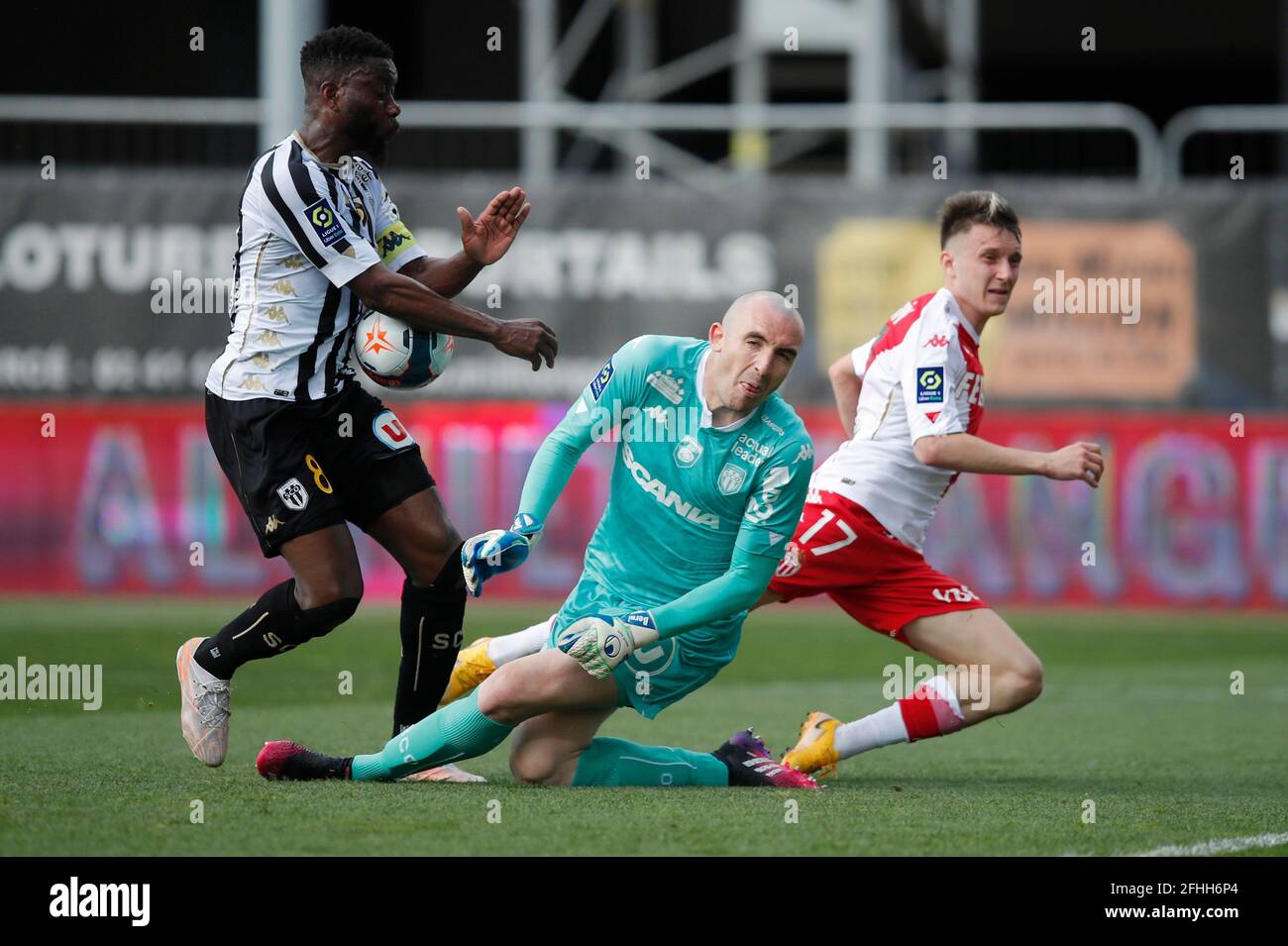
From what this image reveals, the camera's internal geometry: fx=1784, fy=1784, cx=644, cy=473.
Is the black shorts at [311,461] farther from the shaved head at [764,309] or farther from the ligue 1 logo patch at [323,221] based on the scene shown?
the shaved head at [764,309]

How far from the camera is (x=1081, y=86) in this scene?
32.7 m

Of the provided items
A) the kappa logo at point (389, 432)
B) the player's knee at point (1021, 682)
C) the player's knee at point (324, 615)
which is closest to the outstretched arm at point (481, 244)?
the kappa logo at point (389, 432)

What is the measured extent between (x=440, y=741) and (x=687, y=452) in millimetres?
1248

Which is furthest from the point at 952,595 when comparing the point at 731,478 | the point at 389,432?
the point at 389,432

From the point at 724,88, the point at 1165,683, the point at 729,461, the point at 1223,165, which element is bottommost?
the point at 1165,683

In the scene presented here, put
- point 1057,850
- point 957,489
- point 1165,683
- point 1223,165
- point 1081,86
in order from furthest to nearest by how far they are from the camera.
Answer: point 1081,86 < point 1223,165 < point 957,489 < point 1165,683 < point 1057,850

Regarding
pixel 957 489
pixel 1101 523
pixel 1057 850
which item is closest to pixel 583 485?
pixel 957 489

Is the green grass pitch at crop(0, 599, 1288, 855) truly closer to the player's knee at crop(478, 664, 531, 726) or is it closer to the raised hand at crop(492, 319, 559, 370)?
the player's knee at crop(478, 664, 531, 726)

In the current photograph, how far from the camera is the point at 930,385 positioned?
21.0ft

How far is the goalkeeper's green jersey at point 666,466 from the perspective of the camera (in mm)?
5879

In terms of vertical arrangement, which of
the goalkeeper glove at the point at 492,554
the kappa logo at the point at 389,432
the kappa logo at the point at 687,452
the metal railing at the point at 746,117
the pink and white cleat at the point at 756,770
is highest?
the metal railing at the point at 746,117

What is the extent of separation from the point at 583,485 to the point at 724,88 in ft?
33.4

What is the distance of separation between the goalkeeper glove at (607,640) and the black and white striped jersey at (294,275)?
4.70ft
